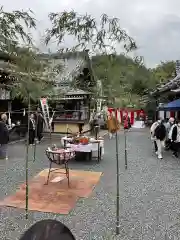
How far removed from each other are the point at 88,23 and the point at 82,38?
0.27 meters

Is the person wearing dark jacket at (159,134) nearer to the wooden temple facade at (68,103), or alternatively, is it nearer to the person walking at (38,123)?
the person walking at (38,123)

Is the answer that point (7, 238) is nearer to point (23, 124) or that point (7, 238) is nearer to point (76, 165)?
point (76, 165)

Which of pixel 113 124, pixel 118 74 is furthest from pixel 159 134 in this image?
pixel 118 74

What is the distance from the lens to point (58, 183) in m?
7.68

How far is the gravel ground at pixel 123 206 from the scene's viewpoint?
488 centimetres

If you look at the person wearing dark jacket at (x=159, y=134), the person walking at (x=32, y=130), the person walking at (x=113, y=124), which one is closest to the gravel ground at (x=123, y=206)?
the person walking at (x=113, y=124)

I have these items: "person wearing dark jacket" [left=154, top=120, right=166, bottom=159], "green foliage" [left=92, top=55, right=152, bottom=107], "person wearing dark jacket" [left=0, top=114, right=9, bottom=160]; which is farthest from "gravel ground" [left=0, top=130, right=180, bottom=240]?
"green foliage" [left=92, top=55, right=152, bottom=107]

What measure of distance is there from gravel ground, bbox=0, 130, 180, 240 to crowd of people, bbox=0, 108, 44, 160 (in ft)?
2.89

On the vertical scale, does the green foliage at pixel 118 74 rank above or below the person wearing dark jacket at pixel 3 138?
above

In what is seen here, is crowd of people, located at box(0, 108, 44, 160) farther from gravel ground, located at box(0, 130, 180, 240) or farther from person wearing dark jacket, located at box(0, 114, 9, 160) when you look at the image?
gravel ground, located at box(0, 130, 180, 240)

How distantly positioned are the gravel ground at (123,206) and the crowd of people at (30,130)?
880mm

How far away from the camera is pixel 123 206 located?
6.06m

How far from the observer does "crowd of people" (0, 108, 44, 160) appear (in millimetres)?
10938

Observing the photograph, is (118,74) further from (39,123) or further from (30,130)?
(39,123)
